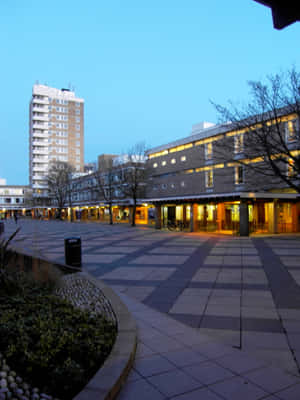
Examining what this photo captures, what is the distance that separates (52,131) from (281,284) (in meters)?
102

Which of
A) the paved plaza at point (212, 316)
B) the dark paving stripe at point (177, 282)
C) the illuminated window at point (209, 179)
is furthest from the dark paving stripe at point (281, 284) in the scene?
the illuminated window at point (209, 179)

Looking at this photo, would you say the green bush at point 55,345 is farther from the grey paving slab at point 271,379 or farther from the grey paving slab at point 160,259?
the grey paving slab at point 160,259

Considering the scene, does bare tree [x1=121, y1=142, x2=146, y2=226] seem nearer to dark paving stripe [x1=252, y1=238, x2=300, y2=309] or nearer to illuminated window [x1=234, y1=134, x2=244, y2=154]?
illuminated window [x1=234, y1=134, x2=244, y2=154]

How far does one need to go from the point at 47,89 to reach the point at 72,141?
18156 mm

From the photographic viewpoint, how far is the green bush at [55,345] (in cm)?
333

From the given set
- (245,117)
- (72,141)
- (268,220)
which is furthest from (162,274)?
(72,141)

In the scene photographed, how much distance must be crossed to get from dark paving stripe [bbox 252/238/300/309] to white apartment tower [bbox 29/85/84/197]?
91.8 meters

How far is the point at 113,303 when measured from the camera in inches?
244

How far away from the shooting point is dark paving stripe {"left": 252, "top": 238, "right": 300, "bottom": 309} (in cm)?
682

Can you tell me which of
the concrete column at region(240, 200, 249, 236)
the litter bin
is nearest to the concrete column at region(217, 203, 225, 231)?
the concrete column at region(240, 200, 249, 236)

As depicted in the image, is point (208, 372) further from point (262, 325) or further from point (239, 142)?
point (239, 142)

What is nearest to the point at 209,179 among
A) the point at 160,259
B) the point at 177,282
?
the point at 160,259

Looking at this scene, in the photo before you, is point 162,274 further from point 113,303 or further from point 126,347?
point 126,347

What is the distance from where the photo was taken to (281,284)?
8.40 metres
